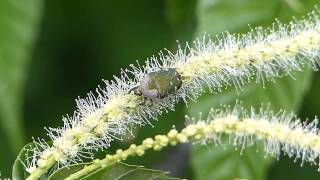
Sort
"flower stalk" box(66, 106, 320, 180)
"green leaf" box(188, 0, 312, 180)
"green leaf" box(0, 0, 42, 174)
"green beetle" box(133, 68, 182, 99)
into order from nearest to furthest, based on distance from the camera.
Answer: "flower stalk" box(66, 106, 320, 180)
"green beetle" box(133, 68, 182, 99)
"green leaf" box(188, 0, 312, 180)
"green leaf" box(0, 0, 42, 174)

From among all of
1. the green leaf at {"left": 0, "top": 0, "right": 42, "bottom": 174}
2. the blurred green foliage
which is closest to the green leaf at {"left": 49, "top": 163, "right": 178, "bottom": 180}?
the blurred green foliage

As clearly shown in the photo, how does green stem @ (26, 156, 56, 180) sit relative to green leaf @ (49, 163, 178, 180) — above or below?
above

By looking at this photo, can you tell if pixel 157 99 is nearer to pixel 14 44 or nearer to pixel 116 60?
pixel 14 44

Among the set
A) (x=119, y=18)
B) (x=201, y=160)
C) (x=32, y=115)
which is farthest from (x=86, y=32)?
(x=201, y=160)

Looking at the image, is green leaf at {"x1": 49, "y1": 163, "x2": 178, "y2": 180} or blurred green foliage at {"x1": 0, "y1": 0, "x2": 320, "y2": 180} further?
blurred green foliage at {"x1": 0, "y1": 0, "x2": 320, "y2": 180}

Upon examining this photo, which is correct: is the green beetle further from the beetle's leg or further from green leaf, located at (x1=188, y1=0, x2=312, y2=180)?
green leaf, located at (x1=188, y1=0, x2=312, y2=180)

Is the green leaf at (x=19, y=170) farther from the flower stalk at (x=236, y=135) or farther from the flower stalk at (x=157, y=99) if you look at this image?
→ the flower stalk at (x=236, y=135)

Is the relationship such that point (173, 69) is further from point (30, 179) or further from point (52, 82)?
point (52, 82)

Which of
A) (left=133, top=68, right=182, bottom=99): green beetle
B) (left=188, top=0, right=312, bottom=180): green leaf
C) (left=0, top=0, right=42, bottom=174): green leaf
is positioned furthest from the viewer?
(left=0, top=0, right=42, bottom=174): green leaf
